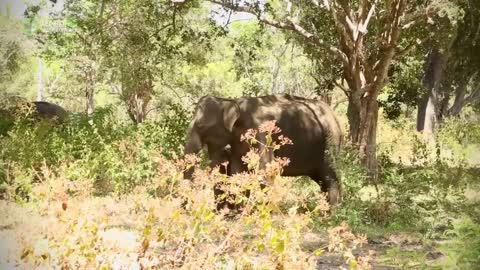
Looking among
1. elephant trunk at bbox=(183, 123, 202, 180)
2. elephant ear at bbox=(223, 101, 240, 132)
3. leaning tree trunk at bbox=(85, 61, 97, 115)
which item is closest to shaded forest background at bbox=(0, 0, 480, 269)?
leaning tree trunk at bbox=(85, 61, 97, 115)

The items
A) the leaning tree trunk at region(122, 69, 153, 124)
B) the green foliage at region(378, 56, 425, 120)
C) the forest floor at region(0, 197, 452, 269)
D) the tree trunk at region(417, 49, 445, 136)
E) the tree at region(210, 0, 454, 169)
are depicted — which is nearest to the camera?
the forest floor at region(0, 197, 452, 269)

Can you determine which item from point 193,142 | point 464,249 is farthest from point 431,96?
point 464,249

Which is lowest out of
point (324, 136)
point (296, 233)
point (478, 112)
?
point (296, 233)

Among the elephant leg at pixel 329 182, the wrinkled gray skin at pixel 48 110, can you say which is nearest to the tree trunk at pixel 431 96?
the wrinkled gray skin at pixel 48 110

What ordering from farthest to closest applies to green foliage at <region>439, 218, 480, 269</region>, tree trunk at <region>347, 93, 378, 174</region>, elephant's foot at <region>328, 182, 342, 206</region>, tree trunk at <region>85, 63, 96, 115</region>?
tree trunk at <region>85, 63, 96, 115</region> < tree trunk at <region>347, 93, 378, 174</region> < elephant's foot at <region>328, 182, 342, 206</region> < green foliage at <region>439, 218, 480, 269</region>

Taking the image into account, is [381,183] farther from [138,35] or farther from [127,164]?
[138,35]

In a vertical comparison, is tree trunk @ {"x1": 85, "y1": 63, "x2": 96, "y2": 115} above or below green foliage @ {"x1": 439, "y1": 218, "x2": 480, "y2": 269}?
above

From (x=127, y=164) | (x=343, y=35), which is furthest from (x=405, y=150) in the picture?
(x=127, y=164)

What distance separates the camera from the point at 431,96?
24547 mm

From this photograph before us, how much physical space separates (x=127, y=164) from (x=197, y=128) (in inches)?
88.8

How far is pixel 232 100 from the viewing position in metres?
10.2

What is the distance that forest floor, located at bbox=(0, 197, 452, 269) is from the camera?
11.0 feet

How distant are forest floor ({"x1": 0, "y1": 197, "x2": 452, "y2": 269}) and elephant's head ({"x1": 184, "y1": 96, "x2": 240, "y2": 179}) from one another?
1516mm

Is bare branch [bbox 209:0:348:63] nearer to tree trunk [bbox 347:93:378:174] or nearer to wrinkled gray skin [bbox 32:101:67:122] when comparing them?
tree trunk [bbox 347:93:378:174]
